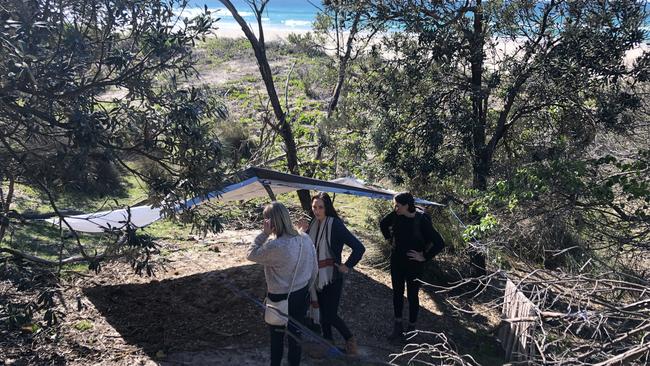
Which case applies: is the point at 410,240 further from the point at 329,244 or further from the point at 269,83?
the point at 269,83

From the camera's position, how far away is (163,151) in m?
4.91

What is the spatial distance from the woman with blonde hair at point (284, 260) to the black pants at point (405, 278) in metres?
1.62

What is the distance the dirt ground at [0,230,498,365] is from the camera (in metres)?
6.04

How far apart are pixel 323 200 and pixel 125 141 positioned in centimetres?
177

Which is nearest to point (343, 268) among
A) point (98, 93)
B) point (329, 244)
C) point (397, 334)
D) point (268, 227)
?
point (329, 244)

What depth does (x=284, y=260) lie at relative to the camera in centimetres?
477

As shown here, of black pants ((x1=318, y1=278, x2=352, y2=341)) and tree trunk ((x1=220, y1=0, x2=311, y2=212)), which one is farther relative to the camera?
tree trunk ((x1=220, y1=0, x2=311, y2=212))

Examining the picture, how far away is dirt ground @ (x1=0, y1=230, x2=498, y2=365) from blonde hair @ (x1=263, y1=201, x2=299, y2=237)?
3.55 feet

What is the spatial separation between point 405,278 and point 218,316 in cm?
212

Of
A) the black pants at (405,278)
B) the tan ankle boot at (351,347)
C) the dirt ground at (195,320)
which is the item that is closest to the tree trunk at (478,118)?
the dirt ground at (195,320)

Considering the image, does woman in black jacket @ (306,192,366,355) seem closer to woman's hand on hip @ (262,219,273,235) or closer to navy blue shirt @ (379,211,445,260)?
navy blue shirt @ (379,211,445,260)

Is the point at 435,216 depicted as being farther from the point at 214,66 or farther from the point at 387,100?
the point at 214,66

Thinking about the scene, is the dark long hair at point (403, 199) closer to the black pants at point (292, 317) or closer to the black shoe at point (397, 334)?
the black shoe at point (397, 334)

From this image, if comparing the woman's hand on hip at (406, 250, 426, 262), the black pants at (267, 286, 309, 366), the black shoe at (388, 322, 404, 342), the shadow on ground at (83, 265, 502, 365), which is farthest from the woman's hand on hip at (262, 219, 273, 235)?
the black shoe at (388, 322, 404, 342)
